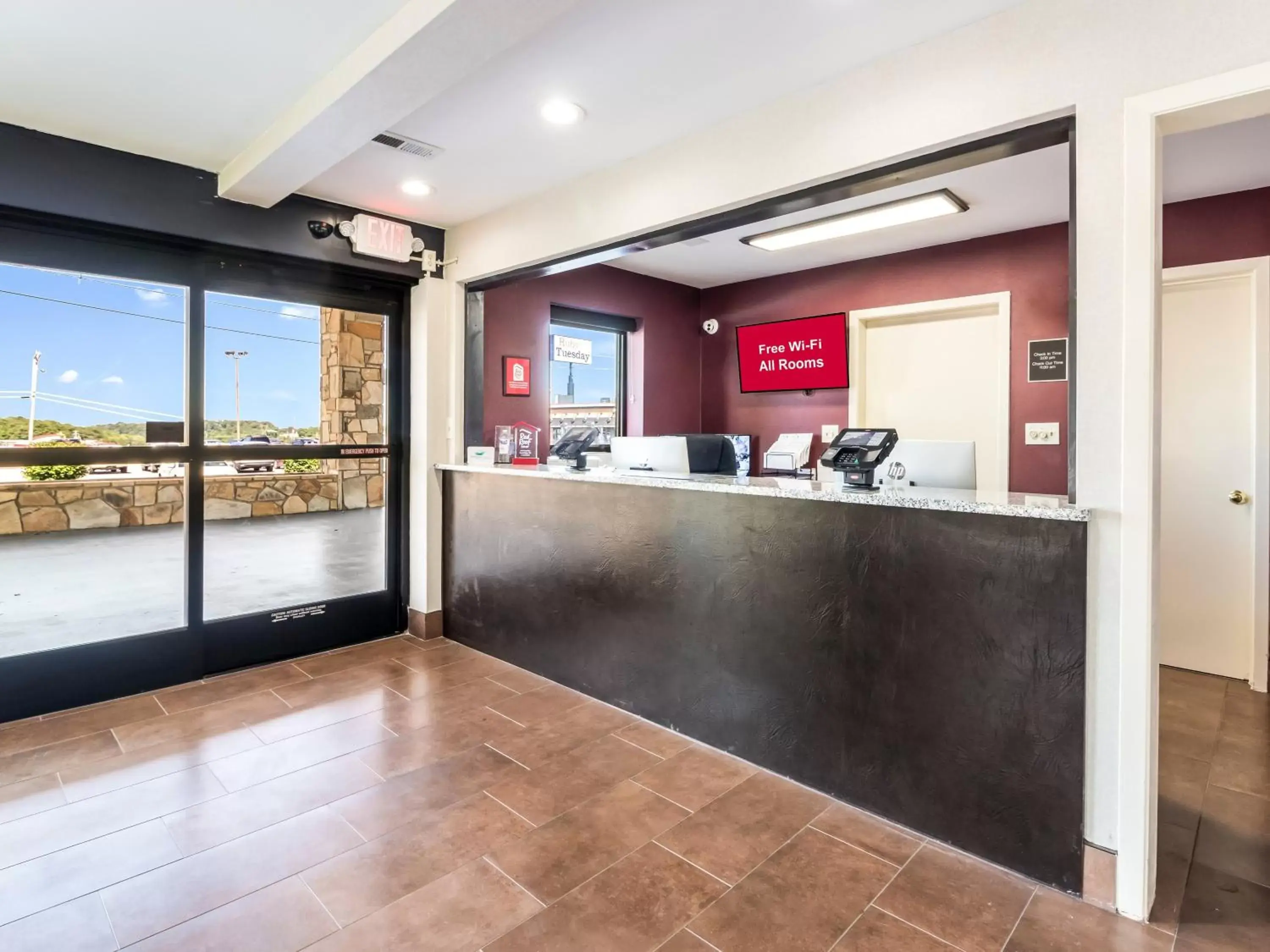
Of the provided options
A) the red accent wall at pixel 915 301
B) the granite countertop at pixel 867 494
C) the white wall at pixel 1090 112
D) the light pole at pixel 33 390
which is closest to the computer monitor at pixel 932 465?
the granite countertop at pixel 867 494

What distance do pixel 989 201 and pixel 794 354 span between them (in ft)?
5.70

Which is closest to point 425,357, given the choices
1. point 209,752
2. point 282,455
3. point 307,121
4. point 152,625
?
point 282,455

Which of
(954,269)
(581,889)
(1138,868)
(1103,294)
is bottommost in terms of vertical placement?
(581,889)

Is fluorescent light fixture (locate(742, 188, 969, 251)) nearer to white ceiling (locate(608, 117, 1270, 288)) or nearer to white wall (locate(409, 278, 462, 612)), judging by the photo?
white ceiling (locate(608, 117, 1270, 288))

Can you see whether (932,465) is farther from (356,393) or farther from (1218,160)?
(356,393)

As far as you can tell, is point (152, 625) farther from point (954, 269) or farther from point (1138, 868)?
point (954, 269)

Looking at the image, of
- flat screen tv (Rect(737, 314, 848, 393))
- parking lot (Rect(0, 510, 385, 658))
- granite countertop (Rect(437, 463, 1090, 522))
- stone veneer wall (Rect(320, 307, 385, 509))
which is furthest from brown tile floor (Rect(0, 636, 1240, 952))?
flat screen tv (Rect(737, 314, 848, 393))

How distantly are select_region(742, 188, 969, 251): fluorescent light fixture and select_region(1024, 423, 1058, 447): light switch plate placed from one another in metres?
1.38

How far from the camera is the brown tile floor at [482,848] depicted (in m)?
1.72

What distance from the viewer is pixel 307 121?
2.52 metres

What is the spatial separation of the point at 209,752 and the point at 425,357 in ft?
7.87

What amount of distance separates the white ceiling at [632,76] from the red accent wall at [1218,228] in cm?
258

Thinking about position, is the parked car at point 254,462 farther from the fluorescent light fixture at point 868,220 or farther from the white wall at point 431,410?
the fluorescent light fixture at point 868,220

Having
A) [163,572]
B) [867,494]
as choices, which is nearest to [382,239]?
[163,572]
